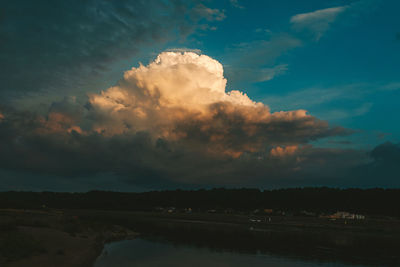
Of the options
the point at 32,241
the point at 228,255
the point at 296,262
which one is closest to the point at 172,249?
the point at 228,255

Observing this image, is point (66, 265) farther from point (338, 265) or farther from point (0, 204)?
point (0, 204)

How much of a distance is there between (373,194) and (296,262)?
164m

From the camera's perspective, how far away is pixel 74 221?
263 feet

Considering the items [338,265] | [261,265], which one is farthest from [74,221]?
[338,265]

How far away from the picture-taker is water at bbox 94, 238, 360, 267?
149 ft

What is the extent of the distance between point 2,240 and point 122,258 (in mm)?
15074

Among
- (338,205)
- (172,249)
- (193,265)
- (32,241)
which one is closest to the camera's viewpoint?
(32,241)

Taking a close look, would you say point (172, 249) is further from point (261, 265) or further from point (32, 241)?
point (32, 241)

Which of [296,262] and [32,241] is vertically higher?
[32,241]

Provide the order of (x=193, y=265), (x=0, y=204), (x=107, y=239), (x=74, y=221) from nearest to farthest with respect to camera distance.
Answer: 1. (x=193, y=265)
2. (x=107, y=239)
3. (x=74, y=221)
4. (x=0, y=204)

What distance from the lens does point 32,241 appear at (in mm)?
41219

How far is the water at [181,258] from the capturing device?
1794 inches

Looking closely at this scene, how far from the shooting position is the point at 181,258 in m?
50.4

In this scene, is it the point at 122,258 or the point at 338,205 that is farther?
the point at 338,205
